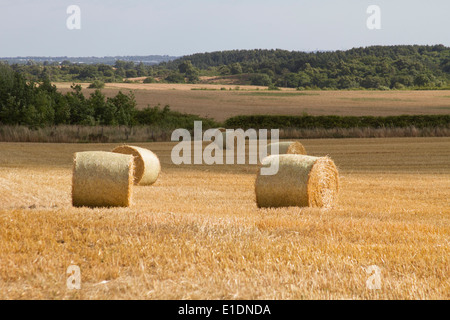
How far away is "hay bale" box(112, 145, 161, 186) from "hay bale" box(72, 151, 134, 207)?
19.5 feet

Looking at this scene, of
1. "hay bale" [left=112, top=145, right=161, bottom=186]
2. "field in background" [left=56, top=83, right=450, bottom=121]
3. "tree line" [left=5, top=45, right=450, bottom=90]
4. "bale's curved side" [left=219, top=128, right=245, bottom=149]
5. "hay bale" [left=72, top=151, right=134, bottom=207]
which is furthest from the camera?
"tree line" [left=5, top=45, right=450, bottom=90]

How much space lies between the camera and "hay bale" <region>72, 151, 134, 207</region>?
44.2ft

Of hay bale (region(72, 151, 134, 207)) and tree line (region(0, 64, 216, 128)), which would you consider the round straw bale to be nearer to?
tree line (region(0, 64, 216, 128))

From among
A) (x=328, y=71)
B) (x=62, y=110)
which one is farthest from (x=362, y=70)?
(x=62, y=110)

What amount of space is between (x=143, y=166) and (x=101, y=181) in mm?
6163

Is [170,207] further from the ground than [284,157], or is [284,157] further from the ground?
[284,157]

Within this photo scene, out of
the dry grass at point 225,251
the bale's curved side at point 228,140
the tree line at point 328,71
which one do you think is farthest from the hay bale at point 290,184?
the tree line at point 328,71

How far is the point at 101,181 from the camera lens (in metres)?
13.6

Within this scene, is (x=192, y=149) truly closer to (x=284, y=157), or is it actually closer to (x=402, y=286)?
(x=284, y=157)

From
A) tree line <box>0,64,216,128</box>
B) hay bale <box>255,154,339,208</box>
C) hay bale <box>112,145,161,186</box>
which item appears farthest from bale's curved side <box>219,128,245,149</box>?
hay bale <box>255,154,339,208</box>

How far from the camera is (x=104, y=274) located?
23.3 feet

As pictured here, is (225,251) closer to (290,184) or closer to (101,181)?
(290,184)
